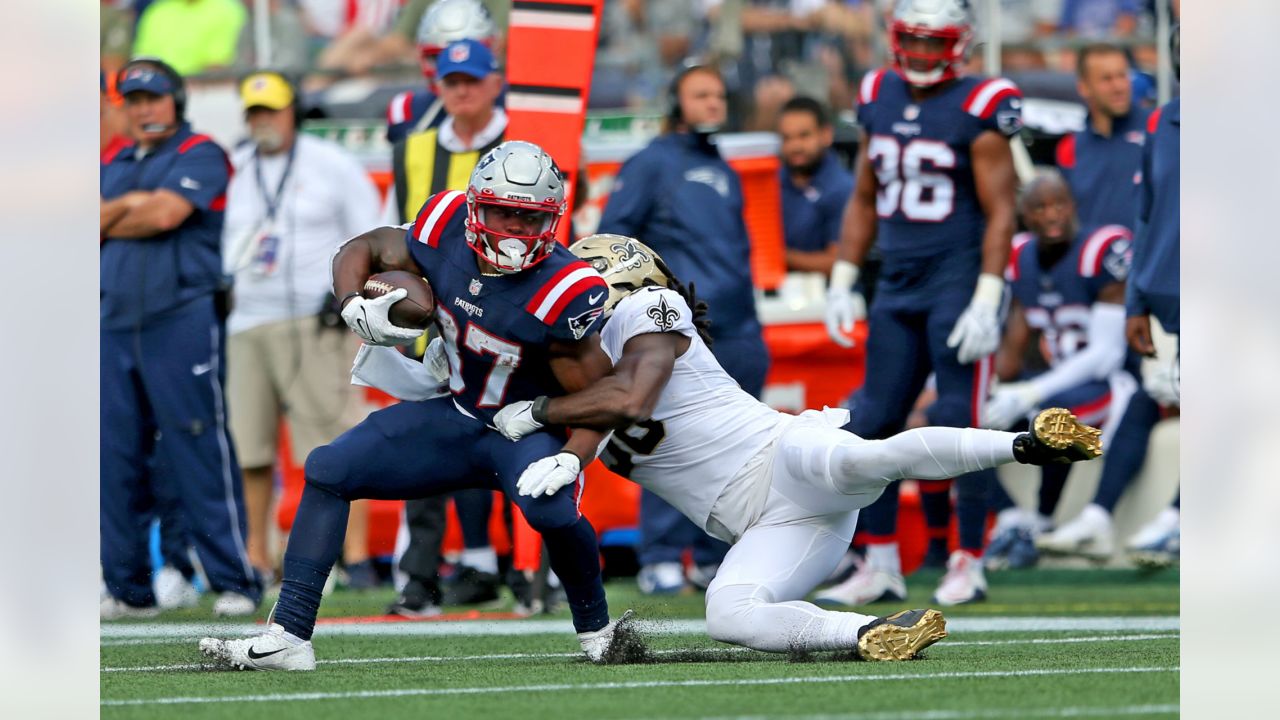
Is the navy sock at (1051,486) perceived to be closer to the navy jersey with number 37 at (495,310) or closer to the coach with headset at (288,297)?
the coach with headset at (288,297)

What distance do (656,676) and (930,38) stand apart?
3242mm

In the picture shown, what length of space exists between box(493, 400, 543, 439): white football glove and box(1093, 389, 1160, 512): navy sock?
4.33m

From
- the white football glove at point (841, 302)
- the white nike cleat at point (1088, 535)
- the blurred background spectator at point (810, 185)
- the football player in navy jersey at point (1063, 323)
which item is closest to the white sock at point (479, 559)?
the white football glove at point (841, 302)

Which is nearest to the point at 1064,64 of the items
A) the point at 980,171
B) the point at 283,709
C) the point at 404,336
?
the point at 980,171

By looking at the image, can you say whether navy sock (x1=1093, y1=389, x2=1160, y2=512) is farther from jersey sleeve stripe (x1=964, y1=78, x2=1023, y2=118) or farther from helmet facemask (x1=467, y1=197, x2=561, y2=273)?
helmet facemask (x1=467, y1=197, x2=561, y2=273)

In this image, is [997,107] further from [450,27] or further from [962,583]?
[450,27]

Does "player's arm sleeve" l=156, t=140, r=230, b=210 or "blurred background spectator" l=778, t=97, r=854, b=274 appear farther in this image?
"blurred background spectator" l=778, t=97, r=854, b=274

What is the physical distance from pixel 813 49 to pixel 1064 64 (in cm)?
138

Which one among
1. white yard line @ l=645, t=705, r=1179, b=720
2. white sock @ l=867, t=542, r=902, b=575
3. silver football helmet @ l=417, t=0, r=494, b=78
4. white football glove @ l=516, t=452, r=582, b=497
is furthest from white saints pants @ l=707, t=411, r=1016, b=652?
silver football helmet @ l=417, t=0, r=494, b=78

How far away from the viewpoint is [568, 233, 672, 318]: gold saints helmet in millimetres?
4977

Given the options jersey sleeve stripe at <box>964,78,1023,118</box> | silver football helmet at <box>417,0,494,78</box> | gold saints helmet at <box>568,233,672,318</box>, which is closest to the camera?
gold saints helmet at <box>568,233,672,318</box>

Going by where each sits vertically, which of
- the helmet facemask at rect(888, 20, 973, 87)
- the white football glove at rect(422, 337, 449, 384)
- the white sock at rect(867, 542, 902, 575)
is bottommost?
the white sock at rect(867, 542, 902, 575)

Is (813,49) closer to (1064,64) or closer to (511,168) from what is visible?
(1064,64)
